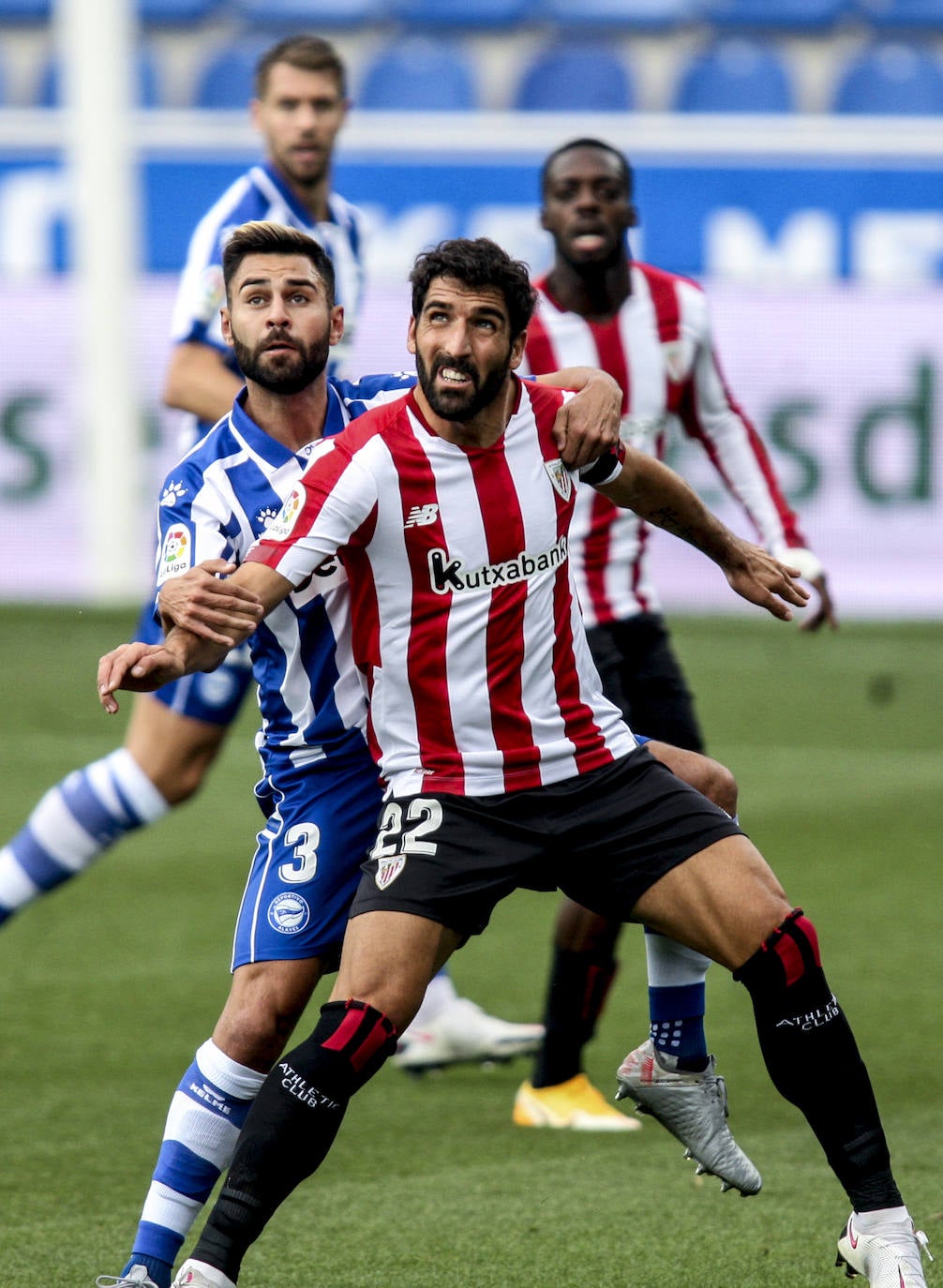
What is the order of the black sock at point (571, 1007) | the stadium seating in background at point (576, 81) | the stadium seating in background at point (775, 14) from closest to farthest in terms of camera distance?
the black sock at point (571, 1007) → the stadium seating in background at point (576, 81) → the stadium seating in background at point (775, 14)

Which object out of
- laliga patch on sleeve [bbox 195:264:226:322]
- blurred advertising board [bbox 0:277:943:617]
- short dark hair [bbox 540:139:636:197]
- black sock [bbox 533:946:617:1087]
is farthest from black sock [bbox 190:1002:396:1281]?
blurred advertising board [bbox 0:277:943:617]

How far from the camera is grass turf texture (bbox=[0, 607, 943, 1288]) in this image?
12.4 ft

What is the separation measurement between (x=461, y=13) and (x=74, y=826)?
32.1 feet

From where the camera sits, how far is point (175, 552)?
11.3 feet

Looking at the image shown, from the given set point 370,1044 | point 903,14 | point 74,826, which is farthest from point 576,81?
point 370,1044

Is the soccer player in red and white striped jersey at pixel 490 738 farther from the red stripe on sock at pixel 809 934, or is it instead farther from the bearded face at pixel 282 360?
the bearded face at pixel 282 360

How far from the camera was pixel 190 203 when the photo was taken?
11531mm

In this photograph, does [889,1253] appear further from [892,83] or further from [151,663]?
[892,83]

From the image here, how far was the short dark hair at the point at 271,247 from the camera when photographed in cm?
362

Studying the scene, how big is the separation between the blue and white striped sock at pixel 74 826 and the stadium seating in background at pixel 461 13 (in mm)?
9477

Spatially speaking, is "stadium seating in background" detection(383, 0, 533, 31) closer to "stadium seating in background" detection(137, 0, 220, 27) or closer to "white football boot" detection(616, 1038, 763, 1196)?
"stadium seating in background" detection(137, 0, 220, 27)

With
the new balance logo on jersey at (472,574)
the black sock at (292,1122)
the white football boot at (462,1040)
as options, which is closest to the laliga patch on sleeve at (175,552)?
the new balance logo on jersey at (472,574)

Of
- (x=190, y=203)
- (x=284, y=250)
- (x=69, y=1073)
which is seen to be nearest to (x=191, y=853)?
(x=69, y=1073)

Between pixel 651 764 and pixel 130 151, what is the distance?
869 centimetres
